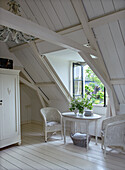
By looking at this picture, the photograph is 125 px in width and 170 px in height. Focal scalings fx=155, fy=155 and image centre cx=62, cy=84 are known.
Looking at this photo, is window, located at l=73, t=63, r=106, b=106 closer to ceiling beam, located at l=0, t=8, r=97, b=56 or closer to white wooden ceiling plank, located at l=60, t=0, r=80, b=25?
white wooden ceiling plank, located at l=60, t=0, r=80, b=25

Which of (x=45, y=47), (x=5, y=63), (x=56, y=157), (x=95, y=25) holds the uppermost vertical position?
(x=95, y=25)

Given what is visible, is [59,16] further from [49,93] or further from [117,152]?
[117,152]

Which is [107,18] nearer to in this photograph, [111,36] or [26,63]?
[111,36]

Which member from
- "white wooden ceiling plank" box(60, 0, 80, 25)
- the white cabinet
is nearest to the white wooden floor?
the white cabinet

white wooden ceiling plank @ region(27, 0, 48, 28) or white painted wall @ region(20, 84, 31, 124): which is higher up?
white wooden ceiling plank @ region(27, 0, 48, 28)

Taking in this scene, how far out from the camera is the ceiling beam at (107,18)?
2315 millimetres

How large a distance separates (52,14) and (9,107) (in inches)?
83.4

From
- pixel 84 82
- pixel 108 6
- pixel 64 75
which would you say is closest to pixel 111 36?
pixel 108 6

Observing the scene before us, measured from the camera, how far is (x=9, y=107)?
3.36 meters

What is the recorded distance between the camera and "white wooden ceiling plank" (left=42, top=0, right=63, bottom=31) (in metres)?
2.91

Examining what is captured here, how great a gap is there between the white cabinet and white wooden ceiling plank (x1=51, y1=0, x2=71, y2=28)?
1.49 meters

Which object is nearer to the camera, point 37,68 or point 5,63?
point 5,63

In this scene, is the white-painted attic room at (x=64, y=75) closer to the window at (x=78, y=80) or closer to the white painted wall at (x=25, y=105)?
the window at (x=78, y=80)

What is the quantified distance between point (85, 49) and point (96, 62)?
2.02ft
